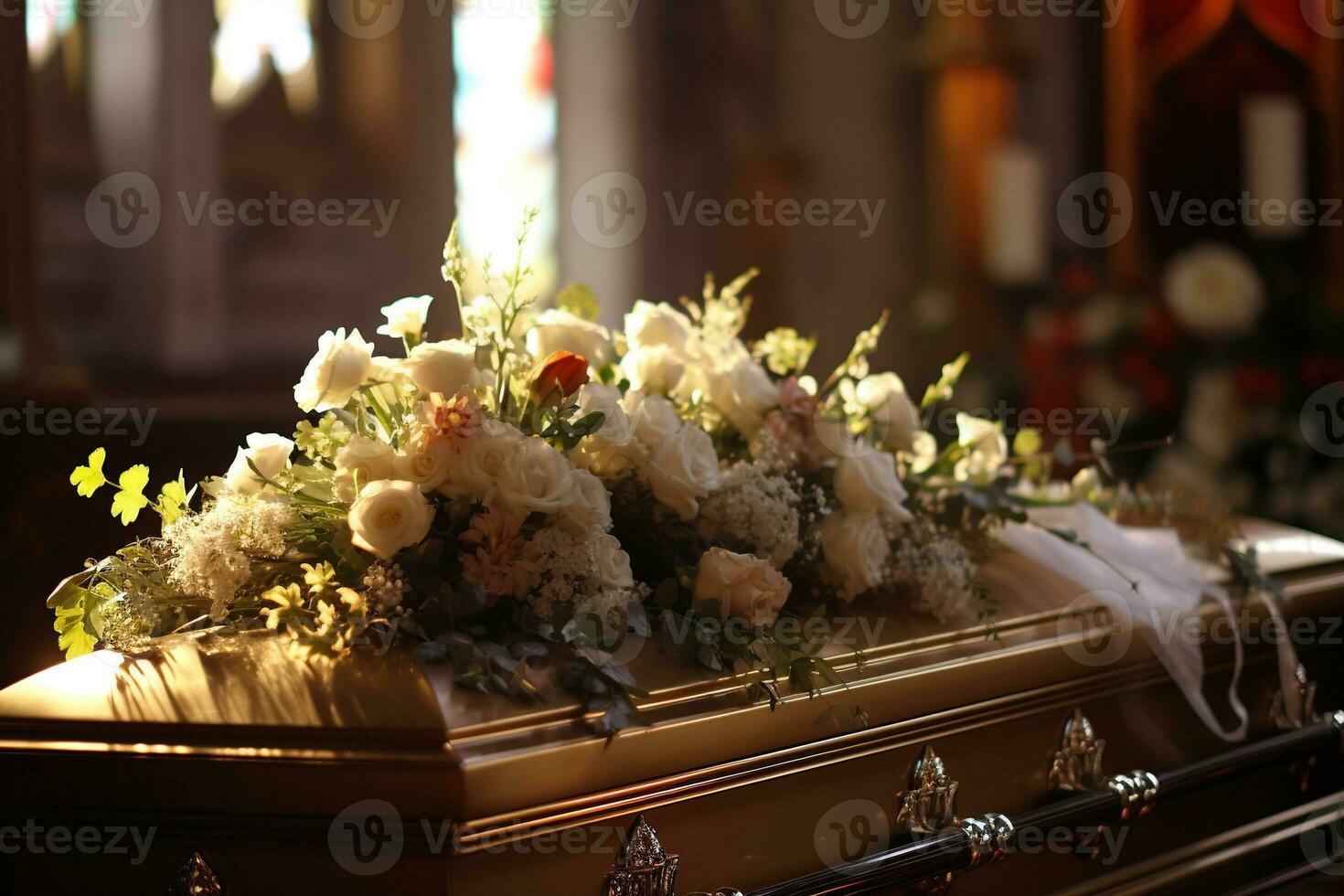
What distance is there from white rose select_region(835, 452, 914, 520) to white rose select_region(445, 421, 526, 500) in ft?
1.50

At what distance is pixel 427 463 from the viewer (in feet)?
4.06

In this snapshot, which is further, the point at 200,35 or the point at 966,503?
the point at 200,35

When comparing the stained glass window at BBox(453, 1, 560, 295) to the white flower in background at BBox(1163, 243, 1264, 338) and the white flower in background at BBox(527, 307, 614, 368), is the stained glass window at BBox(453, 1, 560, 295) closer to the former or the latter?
the white flower in background at BBox(1163, 243, 1264, 338)

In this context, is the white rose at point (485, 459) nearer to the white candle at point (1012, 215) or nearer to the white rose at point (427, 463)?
the white rose at point (427, 463)

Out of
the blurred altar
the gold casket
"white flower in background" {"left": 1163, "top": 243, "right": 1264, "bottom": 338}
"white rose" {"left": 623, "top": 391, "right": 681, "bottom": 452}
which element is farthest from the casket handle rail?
"white flower in background" {"left": 1163, "top": 243, "right": 1264, "bottom": 338}

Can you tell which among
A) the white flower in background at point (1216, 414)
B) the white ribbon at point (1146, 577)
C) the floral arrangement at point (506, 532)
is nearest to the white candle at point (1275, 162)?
the white flower in background at point (1216, 414)

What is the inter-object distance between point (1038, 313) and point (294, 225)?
2.69m

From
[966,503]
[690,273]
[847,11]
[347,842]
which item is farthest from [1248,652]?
[847,11]

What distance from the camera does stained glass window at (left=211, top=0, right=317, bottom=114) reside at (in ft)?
12.2

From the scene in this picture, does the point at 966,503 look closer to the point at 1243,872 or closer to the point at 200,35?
the point at 1243,872

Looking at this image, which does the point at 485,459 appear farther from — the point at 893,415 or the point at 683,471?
the point at 893,415

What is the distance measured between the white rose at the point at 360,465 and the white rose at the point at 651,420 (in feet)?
0.88

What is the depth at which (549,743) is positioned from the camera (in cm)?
111

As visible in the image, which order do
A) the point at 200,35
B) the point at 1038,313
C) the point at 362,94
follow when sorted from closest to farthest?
1. the point at 200,35
2. the point at 362,94
3. the point at 1038,313
